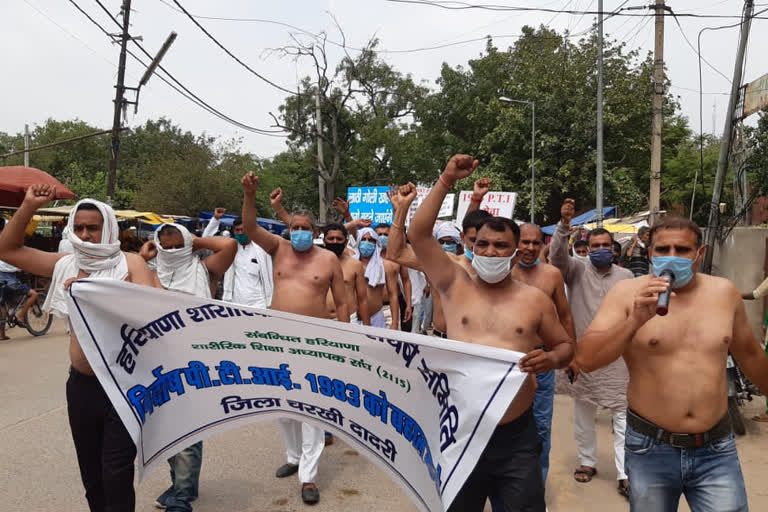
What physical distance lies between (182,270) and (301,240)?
97cm

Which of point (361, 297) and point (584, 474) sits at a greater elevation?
point (361, 297)

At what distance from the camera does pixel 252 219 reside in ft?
14.6

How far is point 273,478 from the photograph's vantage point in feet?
15.3

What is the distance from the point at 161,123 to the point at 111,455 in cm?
6400

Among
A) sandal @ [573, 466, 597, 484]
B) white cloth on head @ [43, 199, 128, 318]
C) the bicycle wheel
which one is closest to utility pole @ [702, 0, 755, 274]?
sandal @ [573, 466, 597, 484]

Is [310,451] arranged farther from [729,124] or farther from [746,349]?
[729,124]

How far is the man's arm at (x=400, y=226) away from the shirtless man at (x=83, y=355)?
1416 millimetres

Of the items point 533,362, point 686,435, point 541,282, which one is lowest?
point 686,435

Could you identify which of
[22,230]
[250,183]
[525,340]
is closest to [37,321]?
[250,183]

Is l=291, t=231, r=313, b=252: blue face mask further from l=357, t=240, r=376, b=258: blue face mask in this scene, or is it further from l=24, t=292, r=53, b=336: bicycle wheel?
l=24, t=292, r=53, b=336: bicycle wheel

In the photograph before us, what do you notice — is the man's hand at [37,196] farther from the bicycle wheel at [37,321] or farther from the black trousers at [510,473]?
the bicycle wheel at [37,321]

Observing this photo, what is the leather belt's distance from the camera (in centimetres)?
246

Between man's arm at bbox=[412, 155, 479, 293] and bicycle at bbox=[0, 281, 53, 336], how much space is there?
944 cm

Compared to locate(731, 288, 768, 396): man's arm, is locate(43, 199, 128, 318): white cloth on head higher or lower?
higher
